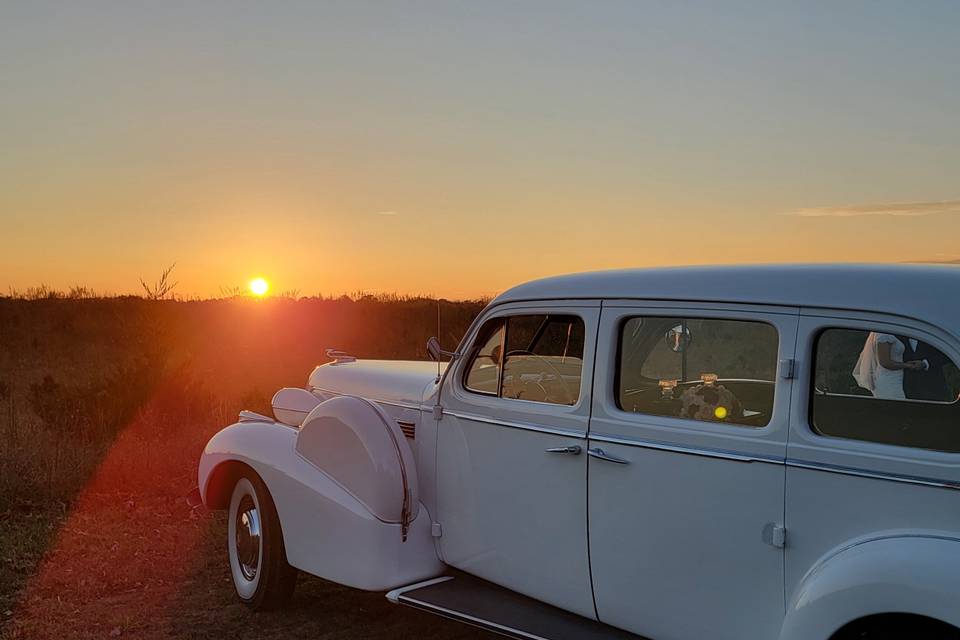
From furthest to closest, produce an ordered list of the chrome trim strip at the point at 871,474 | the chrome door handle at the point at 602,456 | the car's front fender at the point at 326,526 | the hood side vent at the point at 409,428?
the hood side vent at the point at 409,428, the car's front fender at the point at 326,526, the chrome door handle at the point at 602,456, the chrome trim strip at the point at 871,474

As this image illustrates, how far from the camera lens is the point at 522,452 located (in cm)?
436

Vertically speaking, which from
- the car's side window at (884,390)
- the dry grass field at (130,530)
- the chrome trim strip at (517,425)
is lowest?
the dry grass field at (130,530)

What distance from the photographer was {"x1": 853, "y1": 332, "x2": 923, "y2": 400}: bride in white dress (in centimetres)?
320

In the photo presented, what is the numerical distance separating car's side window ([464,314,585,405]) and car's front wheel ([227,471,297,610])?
5.25 feet

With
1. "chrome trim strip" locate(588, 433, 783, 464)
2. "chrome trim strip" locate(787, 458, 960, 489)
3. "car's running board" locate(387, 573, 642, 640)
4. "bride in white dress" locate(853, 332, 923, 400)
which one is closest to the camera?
"chrome trim strip" locate(787, 458, 960, 489)

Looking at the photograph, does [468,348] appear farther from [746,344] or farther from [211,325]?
[211,325]

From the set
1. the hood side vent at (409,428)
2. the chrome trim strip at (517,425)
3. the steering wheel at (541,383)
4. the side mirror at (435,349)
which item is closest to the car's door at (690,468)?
the chrome trim strip at (517,425)

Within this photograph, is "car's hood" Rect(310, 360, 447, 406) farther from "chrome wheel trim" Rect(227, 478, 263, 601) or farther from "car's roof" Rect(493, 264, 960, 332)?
"car's roof" Rect(493, 264, 960, 332)

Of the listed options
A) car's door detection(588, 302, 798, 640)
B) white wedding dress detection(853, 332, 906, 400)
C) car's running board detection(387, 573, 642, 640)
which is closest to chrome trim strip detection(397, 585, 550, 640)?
car's running board detection(387, 573, 642, 640)

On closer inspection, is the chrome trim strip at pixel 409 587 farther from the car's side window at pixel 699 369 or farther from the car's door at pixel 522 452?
the car's side window at pixel 699 369

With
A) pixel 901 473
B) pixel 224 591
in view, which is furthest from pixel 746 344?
pixel 224 591

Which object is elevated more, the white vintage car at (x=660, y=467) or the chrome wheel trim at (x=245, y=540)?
the white vintage car at (x=660, y=467)

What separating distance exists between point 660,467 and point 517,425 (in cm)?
89

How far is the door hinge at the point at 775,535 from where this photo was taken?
328 centimetres
